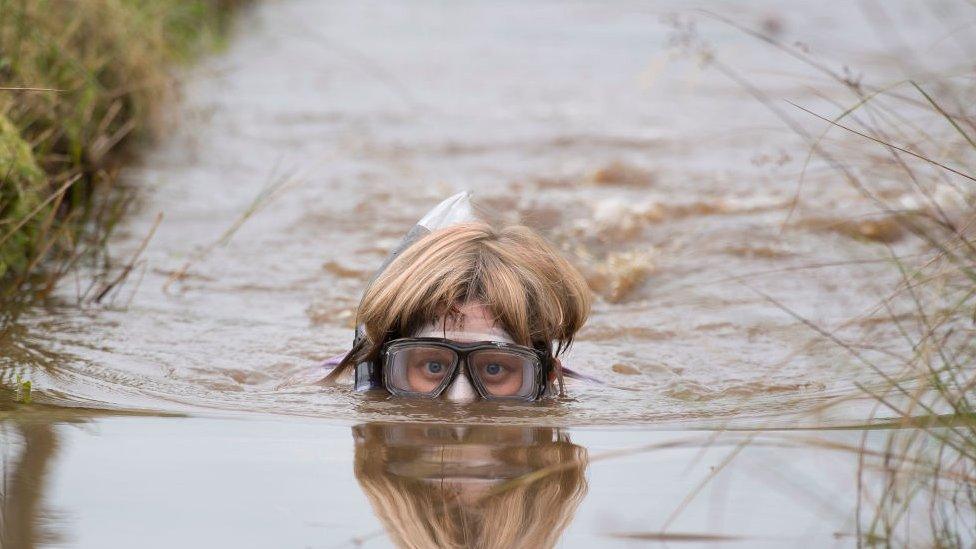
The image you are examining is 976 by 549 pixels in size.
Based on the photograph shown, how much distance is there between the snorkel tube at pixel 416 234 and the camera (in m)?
3.95

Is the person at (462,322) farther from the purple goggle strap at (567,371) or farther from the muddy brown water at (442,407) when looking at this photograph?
the purple goggle strap at (567,371)

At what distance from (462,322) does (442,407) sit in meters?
0.28

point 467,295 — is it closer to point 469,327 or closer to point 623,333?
point 469,327

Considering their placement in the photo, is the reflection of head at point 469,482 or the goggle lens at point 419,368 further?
the goggle lens at point 419,368

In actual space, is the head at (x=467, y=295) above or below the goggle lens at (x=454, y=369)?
above

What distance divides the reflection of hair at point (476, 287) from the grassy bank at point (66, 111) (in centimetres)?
119

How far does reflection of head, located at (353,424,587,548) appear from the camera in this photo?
2648 mm

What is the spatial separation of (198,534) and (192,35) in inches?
333

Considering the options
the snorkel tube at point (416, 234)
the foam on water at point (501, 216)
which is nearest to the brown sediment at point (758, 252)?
the foam on water at point (501, 216)

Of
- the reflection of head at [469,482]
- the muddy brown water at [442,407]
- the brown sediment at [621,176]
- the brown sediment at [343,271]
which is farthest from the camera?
the brown sediment at [621,176]

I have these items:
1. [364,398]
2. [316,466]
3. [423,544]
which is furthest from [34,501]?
[364,398]

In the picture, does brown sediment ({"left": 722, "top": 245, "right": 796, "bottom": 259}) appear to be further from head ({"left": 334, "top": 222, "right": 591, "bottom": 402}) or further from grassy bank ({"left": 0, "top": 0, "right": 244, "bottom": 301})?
grassy bank ({"left": 0, "top": 0, "right": 244, "bottom": 301})

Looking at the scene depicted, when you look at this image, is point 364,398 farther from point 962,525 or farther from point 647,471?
point 962,525

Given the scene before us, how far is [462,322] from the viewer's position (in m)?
3.81
